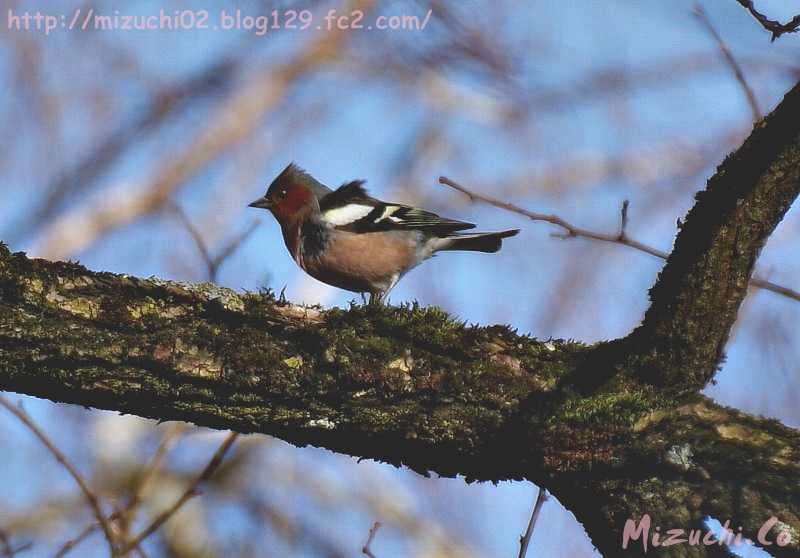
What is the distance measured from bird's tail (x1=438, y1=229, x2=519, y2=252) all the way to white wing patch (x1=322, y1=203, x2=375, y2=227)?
1.96 feet

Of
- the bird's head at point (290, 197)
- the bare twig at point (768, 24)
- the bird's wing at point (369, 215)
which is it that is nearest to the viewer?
the bare twig at point (768, 24)

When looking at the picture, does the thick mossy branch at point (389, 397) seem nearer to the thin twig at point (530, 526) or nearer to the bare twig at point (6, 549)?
the thin twig at point (530, 526)

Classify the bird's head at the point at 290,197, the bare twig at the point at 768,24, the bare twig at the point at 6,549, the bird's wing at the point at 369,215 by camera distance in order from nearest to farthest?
the bare twig at the point at 768,24 → the bare twig at the point at 6,549 → the bird's wing at the point at 369,215 → the bird's head at the point at 290,197

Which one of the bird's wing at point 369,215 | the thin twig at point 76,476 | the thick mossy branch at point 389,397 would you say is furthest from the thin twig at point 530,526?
the bird's wing at point 369,215

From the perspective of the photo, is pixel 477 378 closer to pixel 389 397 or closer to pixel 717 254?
pixel 389 397

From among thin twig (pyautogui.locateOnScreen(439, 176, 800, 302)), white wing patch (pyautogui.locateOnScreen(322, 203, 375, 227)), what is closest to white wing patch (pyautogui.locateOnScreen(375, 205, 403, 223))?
white wing patch (pyautogui.locateOnScreen(322, 203, 375, 227))

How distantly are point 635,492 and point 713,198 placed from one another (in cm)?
119

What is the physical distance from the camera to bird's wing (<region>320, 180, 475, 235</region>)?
6.42 m

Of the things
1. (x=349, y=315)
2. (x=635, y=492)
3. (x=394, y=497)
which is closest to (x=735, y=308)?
(x=635, y=492)

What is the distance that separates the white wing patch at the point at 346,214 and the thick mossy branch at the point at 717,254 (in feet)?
9.88

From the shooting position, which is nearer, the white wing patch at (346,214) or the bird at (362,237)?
the bird at (362,237)

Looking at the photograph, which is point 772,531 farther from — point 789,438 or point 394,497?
point 394,497

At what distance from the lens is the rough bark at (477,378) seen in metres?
3.42

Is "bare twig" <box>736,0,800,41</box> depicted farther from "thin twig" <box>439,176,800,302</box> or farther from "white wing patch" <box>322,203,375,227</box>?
"white wing patch" <box>322,203,375,227</box>
